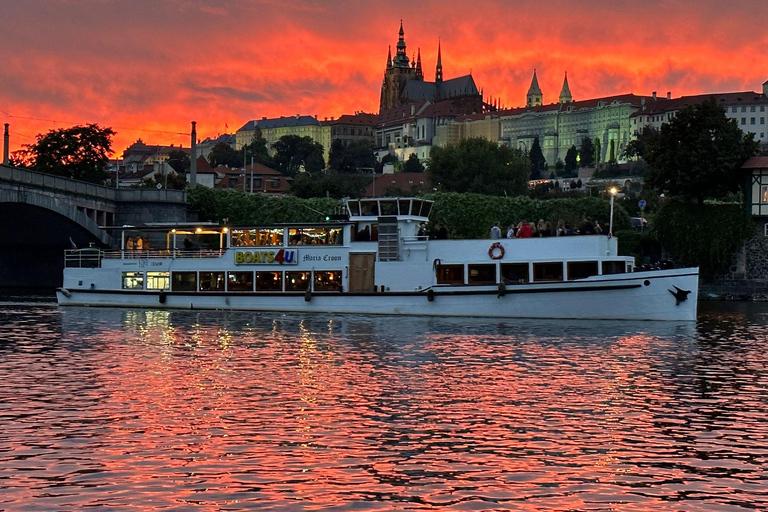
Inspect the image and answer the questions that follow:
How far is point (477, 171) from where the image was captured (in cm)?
13725

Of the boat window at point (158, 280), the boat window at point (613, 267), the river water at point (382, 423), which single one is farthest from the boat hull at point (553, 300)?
the boat window at point (158, 280)

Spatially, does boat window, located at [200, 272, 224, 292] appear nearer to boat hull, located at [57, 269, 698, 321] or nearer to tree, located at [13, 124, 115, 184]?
boat hull, located at [57, 269, 698, 321]

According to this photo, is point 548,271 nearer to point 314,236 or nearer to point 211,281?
point 314,236

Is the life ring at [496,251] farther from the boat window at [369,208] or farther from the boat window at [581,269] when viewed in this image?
the boat window at [369,208]

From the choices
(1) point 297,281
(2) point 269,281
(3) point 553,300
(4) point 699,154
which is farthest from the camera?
(4) point 699,154

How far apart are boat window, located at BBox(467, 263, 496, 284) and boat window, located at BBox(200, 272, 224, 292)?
12440 millimetres

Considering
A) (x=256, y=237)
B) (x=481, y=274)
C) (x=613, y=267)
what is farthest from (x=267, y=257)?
(x=613, y=267)

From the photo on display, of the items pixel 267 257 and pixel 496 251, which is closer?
pixel 496 251

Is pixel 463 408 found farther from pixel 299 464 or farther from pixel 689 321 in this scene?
pixel 689 321

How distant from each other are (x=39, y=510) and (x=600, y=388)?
49.6ft

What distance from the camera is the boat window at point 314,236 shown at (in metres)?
50.0

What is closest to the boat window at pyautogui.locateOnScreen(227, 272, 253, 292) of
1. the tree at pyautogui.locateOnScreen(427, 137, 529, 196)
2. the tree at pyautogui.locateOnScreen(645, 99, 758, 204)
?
the tree at pyautogui.locateOnScreen(645, 99, 758, 204)

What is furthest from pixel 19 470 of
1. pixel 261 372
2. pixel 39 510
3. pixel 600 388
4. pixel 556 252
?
pixel 556 252

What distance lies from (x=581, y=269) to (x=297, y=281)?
43.1ft
